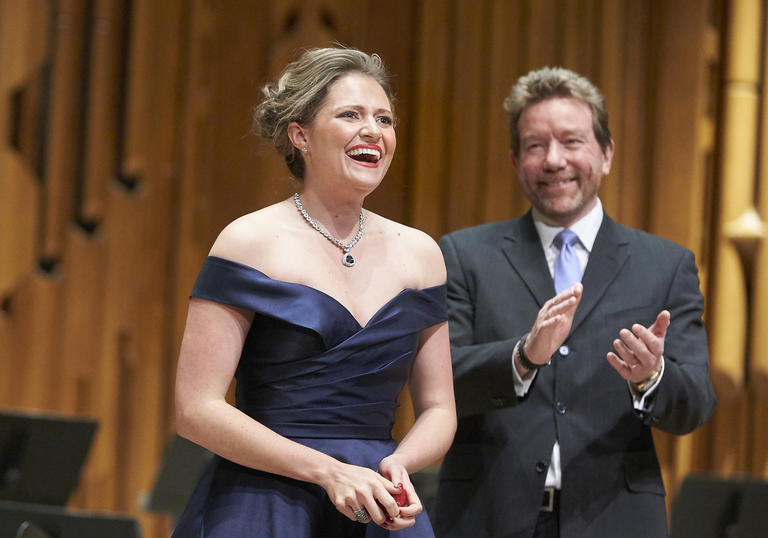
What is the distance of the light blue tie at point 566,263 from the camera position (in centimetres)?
251

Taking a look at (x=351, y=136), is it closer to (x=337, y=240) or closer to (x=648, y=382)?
(x=337, y=240)

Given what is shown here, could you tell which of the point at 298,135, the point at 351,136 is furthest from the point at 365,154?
the point at 298,135

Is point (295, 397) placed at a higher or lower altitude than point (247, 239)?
lower

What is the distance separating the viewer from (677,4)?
4703 millimetres

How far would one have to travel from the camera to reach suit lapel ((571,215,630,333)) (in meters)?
2.44

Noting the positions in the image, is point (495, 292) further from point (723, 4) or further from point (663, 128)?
point (723, 4)

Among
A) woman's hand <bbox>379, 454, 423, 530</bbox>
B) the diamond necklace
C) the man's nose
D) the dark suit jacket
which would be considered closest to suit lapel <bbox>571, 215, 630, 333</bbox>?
the dark suit jacket

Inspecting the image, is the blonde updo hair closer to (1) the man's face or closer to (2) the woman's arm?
(2) the woman's arm

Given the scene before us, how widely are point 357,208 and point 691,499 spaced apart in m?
1.68

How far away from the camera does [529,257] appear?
2547 millimetres

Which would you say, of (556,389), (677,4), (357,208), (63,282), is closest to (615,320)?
(556,389)

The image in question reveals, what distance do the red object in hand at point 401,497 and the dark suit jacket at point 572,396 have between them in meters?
0.68

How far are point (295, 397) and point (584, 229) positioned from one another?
110 cm

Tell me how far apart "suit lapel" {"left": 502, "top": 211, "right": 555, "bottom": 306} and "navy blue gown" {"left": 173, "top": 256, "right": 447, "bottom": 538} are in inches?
30.2
